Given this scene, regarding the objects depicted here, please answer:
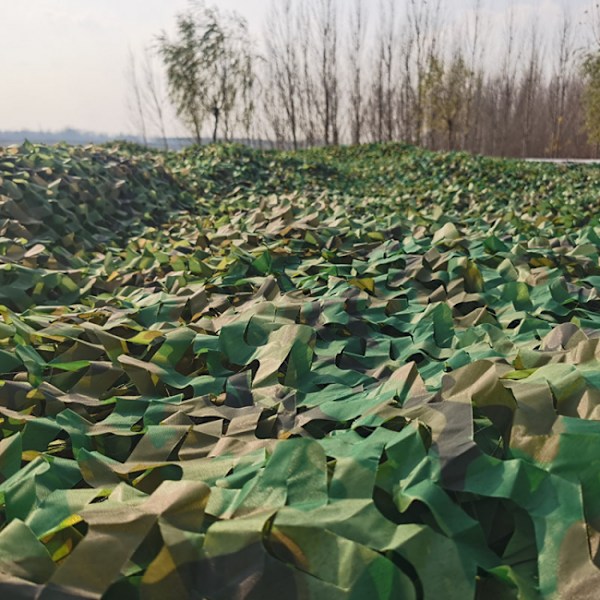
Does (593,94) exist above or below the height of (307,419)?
above

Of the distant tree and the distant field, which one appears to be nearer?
the distant field

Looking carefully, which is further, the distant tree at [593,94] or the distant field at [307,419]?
the distant tree at [593,94]

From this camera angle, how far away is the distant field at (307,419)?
79 cm

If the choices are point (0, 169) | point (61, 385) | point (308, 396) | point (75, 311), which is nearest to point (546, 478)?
point (308, 396)

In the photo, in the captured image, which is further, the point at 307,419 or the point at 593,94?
the point at 593,94

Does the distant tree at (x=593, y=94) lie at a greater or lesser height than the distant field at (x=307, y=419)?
greater

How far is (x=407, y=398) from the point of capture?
3.97 feet

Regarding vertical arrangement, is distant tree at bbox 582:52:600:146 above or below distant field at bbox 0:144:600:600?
above

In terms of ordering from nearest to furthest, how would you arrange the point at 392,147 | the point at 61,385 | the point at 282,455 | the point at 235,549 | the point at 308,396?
1. the point at 235,549
2. the point at 282,455
3. the point at 308,396
4. the point at 61,385
5. the point at 392,147

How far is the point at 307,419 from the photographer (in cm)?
125

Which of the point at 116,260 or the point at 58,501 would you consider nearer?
the point at 58,501

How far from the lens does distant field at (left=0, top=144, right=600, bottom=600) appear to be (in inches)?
30.9

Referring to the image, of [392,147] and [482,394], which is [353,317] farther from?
[392,147]

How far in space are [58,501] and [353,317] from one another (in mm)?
1204
